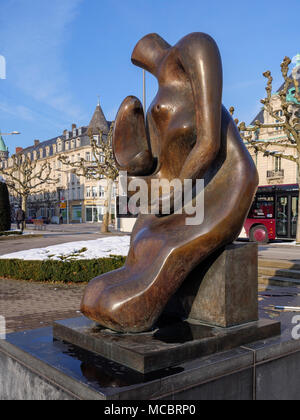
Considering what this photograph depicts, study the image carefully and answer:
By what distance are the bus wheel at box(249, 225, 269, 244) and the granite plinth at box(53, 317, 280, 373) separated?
611 inches

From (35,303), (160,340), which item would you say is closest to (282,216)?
(35,303)

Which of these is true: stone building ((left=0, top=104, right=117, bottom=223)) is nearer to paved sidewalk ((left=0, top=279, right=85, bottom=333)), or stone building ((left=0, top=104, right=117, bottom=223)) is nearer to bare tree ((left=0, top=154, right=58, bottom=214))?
bare tree ((left=0, top=154, right=58, bottom=214))

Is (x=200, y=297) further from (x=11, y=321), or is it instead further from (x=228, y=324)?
(x=11, y=321)

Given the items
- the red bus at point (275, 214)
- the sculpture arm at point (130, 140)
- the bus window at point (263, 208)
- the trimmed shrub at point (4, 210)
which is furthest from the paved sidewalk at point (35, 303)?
the trimmed shrub at point (4, 210)

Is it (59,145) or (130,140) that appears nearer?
(130,140)

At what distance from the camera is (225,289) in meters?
3.39

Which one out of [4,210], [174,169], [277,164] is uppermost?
[277,164]

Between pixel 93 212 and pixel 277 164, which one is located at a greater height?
pixel 277 164

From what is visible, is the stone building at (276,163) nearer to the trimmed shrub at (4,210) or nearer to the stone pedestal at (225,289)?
the trimmed shrub at (4,210)

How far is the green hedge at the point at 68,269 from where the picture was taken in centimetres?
959

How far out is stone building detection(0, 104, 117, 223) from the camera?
60.8 metres

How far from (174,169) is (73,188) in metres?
64.5

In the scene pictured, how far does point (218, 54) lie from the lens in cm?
323

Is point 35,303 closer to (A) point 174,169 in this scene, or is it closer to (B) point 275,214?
(A) point 174,169
